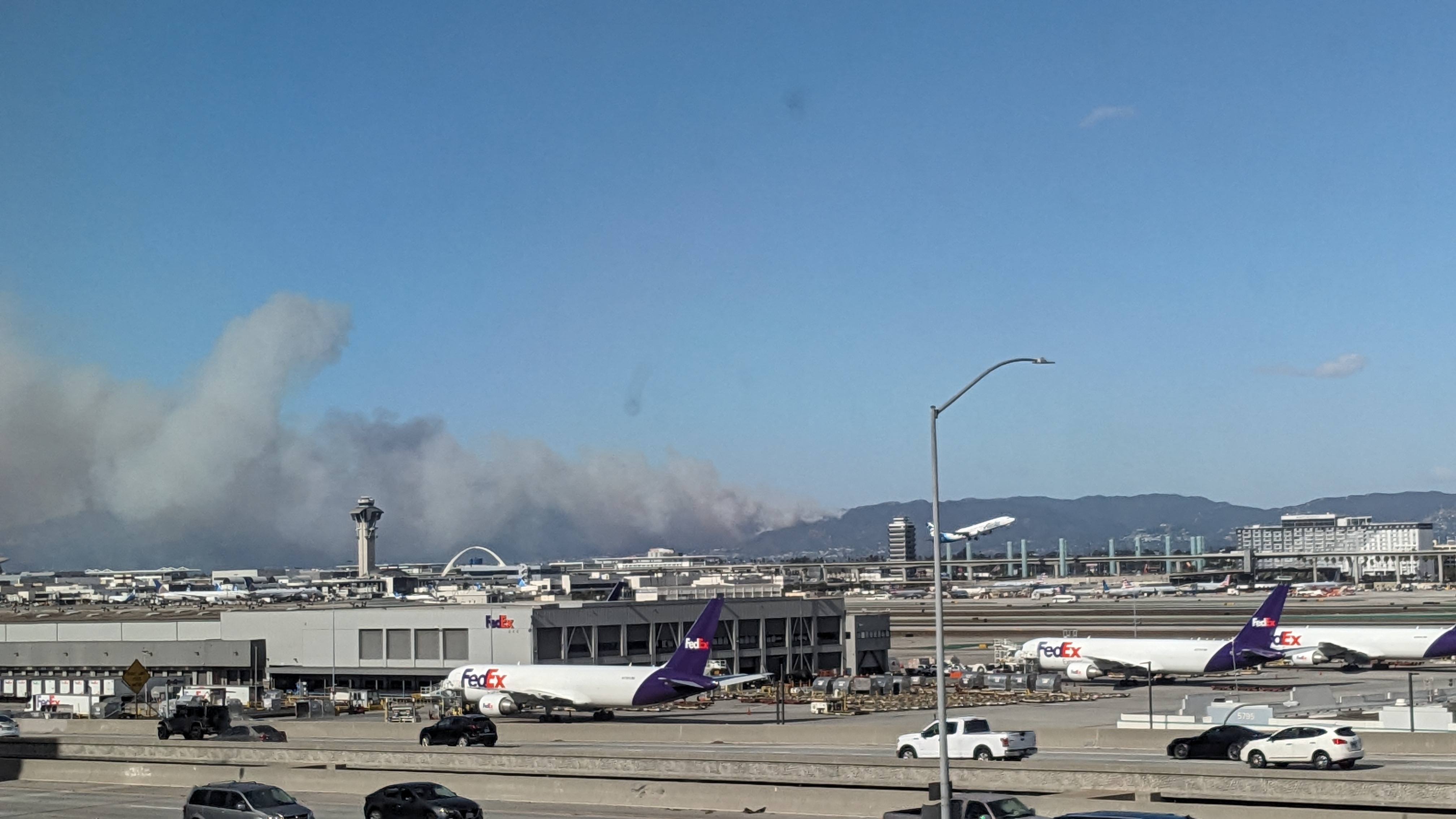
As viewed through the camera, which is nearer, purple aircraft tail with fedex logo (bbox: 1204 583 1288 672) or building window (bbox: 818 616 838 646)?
purple aircraft tail with fedex logo (bbox: 1204 583 1288 672)

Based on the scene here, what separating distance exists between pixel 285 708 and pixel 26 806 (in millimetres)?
46880

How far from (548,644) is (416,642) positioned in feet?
33.5

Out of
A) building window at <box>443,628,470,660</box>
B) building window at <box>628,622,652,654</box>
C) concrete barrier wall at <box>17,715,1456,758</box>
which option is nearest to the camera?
concrete barrier wall at <box>17,715,1456,758</box>

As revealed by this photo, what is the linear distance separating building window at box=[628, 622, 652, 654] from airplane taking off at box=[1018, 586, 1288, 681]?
1202 inches

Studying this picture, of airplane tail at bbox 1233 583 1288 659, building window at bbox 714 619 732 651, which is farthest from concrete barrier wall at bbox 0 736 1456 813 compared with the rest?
airplane tail at bbox 1233 583 1288 659

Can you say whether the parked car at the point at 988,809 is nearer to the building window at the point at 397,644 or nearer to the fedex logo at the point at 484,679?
the fedex logo at the point at 484,679

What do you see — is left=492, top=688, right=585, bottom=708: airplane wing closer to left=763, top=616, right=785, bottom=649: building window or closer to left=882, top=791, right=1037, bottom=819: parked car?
left=763, top=616, right=785, bottom=649: building window

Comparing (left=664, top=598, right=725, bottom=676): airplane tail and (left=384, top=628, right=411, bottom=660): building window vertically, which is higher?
(left=664, top=598, right=725, bottom=676): airplane tail

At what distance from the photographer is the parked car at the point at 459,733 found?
60.4 m

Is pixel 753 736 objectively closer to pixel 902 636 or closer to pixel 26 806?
pixel 26 806

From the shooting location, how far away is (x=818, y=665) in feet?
386

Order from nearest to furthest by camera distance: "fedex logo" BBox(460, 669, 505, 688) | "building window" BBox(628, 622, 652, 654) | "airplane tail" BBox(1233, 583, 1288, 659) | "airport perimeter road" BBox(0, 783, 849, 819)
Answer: "airport perimeter road" BBox(0, 783, 849, 819) < "fedex logo" BBox(460, 669, 505, 688) < "airplane tail" BBox(1233, 583, 1288, 659) < "building window" BBox(628, 622, 652, 654)

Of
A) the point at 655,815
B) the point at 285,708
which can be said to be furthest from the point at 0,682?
the point at 655,815

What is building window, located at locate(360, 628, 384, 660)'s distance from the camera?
104188 mm
